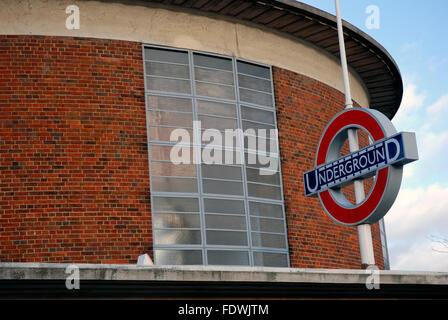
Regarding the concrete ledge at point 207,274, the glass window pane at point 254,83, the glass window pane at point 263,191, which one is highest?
the glass window pane at point 254,83

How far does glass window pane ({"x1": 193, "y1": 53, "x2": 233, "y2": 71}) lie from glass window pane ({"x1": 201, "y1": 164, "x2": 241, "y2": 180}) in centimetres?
245

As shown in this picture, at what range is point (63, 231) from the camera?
14.6 m

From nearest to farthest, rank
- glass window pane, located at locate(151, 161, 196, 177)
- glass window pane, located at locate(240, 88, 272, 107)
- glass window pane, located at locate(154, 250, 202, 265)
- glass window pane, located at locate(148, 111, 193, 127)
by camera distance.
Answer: glass window pane, located at locate(154, 250, 202, 265) → glass window pane, located at locate(151, 161, 196, 177) → glass window pane, located at locate(148, 111, 193, 127) → glass window pane, located at locate(240, 88, 272, 107)

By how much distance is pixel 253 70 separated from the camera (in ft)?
58.1

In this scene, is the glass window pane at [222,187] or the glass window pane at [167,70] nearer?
the glass window pane at [222,187]

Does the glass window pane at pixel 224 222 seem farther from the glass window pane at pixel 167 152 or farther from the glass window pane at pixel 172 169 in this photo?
the glass window pane at pixel 167 152

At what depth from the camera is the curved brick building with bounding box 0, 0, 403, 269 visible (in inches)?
586

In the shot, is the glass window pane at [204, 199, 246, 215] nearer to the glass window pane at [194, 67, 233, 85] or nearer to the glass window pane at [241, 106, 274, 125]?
the glass window pane at [241, 106, 274, 125]

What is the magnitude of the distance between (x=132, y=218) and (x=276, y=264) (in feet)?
11.9

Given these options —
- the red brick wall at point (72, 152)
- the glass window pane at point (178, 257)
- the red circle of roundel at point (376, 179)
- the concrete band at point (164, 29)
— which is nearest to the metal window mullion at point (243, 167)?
the concrete band at point (164, 29)

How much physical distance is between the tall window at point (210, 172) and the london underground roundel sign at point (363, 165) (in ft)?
9.51

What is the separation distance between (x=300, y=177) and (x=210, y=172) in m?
2.55

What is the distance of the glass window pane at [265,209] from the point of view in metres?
16.6

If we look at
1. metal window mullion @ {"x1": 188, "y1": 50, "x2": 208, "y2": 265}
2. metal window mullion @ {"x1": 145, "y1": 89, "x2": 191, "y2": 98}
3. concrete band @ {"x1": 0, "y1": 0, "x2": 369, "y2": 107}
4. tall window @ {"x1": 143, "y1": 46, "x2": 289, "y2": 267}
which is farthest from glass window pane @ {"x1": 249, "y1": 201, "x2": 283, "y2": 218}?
concrete band @ {"x1": 0, "y1": 0, "x2": 369, "y2": 107}
